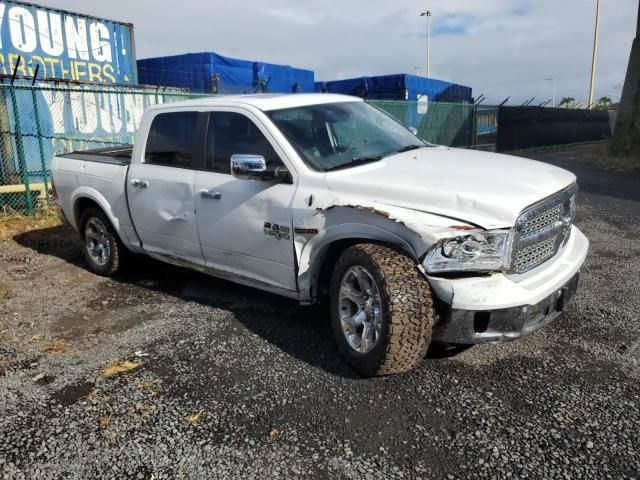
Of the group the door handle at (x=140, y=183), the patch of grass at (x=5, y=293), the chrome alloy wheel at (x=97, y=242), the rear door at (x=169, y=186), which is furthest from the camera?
the chrome alloy wheel at (x=97, y=242)

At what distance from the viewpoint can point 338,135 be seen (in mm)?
4320

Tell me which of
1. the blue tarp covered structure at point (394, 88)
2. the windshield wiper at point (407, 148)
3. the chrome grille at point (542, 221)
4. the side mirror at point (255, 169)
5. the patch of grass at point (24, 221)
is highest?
the blue tarp covered structure at point (394, 88)

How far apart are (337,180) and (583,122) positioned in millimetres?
23817

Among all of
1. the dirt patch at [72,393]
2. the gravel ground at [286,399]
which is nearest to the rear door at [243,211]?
the gravel ground at [286,399]

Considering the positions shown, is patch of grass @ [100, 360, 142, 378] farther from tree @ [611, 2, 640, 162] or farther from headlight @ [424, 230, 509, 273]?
tree @ [611, 2, 640, 162]

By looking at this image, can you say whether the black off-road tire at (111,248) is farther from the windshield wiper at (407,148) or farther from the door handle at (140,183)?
the windshield wiper at (407,148)

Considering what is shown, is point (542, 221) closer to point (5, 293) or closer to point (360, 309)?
point (360, 309)

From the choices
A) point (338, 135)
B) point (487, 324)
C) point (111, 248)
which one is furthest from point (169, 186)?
point (487, 324)

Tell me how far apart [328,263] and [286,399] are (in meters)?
1.04

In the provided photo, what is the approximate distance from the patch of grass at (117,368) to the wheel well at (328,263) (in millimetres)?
1388

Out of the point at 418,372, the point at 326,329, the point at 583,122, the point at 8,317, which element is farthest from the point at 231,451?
the point at 583,122

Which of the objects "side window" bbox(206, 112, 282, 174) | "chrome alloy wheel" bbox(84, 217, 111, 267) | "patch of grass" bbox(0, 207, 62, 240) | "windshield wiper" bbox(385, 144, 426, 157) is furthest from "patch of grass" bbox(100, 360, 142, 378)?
"patch of grass" bbox(0, 207, 62, 240)

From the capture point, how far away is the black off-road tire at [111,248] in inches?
223

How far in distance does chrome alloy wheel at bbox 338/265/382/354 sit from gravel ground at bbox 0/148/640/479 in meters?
0.26
